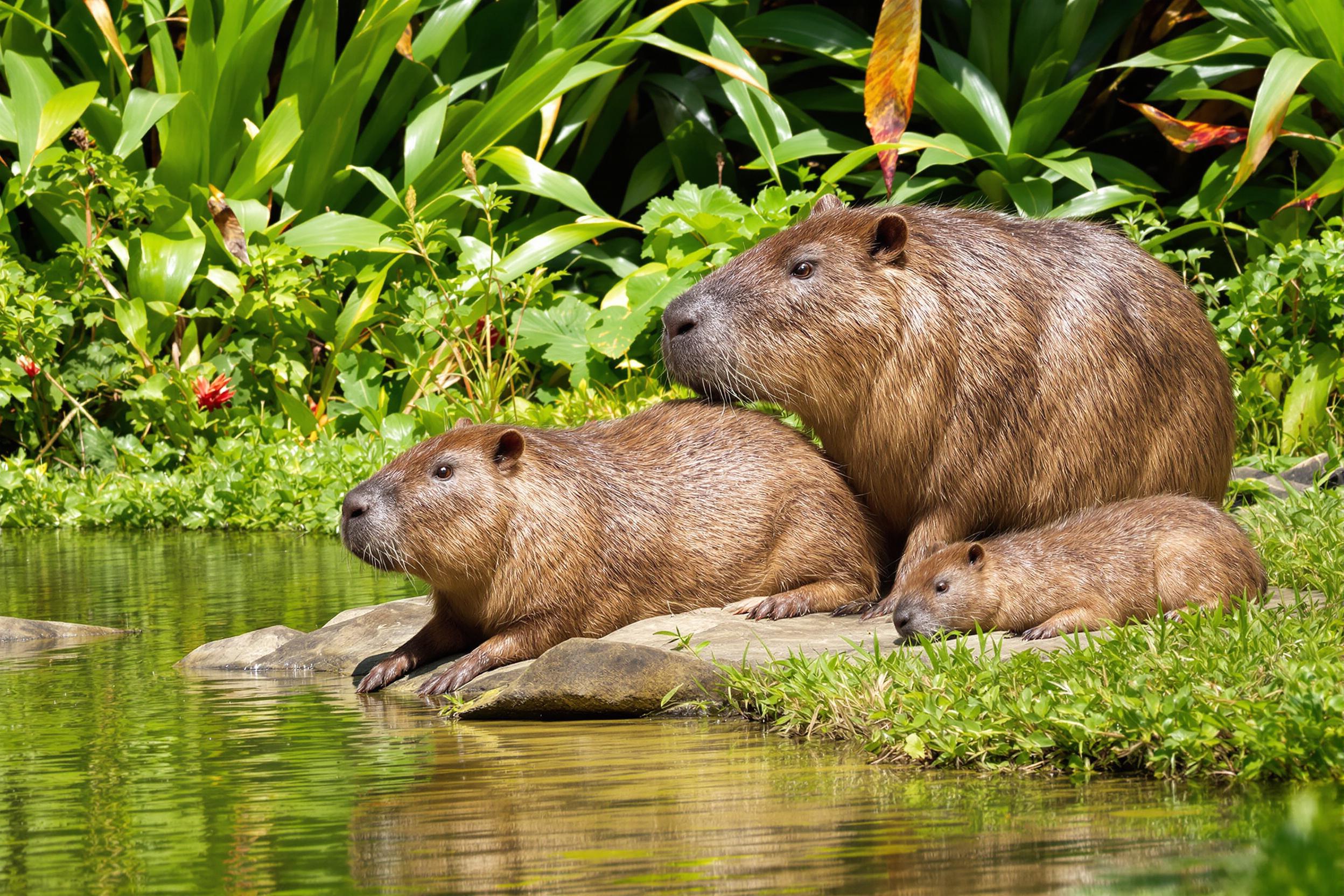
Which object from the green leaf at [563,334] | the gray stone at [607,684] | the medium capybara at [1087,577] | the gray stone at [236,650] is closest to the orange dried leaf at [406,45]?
the green leaf at [563,334]

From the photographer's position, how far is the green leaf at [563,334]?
10750 mm

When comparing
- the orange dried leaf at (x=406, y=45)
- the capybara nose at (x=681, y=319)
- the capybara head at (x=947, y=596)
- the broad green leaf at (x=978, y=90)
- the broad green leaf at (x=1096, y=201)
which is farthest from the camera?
the orange dried leaf at (x=406, y=45)

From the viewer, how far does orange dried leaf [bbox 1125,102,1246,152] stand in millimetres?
10031

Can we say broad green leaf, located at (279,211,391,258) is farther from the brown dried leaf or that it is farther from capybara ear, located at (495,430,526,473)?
capybara ear, located at (495,430,526,473)

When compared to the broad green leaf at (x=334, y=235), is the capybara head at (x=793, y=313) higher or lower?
lower

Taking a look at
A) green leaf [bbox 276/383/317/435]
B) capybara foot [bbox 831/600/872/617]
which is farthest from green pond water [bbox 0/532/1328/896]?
green leaf [bbox 276/383/317/435]

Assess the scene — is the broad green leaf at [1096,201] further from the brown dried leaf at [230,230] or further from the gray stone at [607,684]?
the gray stone at [607,684]

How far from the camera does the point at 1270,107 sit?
9023 mm

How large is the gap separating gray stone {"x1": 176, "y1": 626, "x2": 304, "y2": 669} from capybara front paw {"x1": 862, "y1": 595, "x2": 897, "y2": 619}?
6.90 ft

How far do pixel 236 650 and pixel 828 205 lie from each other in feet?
8.90

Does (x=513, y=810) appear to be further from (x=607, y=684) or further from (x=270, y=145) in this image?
(x=270, y=145)

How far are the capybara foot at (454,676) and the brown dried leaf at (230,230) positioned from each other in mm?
7176

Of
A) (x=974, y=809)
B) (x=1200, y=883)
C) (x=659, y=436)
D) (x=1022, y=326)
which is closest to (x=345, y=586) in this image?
(x=659, y=436)

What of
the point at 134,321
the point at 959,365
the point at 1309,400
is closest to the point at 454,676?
the point at 959,365
